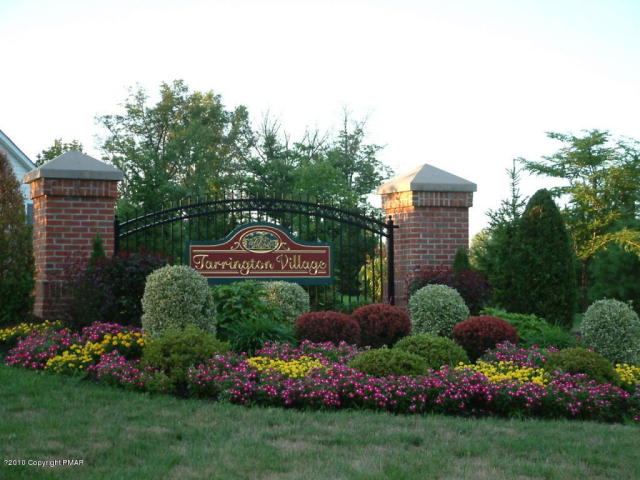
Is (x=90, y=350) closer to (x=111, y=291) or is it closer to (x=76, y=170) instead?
(x=111, y=291)

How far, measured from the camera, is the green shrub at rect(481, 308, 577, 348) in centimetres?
875

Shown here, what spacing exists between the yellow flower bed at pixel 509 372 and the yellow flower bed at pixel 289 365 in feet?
4.67

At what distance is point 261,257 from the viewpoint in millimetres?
10906

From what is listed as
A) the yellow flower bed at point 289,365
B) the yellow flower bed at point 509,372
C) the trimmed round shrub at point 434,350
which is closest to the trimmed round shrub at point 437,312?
the trimmed round shrub at point 434,350

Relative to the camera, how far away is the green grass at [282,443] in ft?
14.3

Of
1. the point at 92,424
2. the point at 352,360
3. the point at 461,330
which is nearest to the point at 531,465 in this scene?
the point at 352,360

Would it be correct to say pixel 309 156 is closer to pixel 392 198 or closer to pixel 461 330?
pixel 392 198

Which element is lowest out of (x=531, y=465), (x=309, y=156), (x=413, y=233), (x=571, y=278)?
(x=531, y=465)

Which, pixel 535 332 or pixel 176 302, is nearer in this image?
pixel 176 302

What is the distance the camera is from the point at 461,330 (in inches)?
333

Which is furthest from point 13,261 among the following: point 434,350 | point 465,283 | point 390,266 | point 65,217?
point 465,283

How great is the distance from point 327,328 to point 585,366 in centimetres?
303

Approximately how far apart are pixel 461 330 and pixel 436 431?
3237 mm

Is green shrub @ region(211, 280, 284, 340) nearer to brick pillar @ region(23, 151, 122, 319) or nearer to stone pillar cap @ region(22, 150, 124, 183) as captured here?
brick pillar @ region(23, 151, 122, 319)
